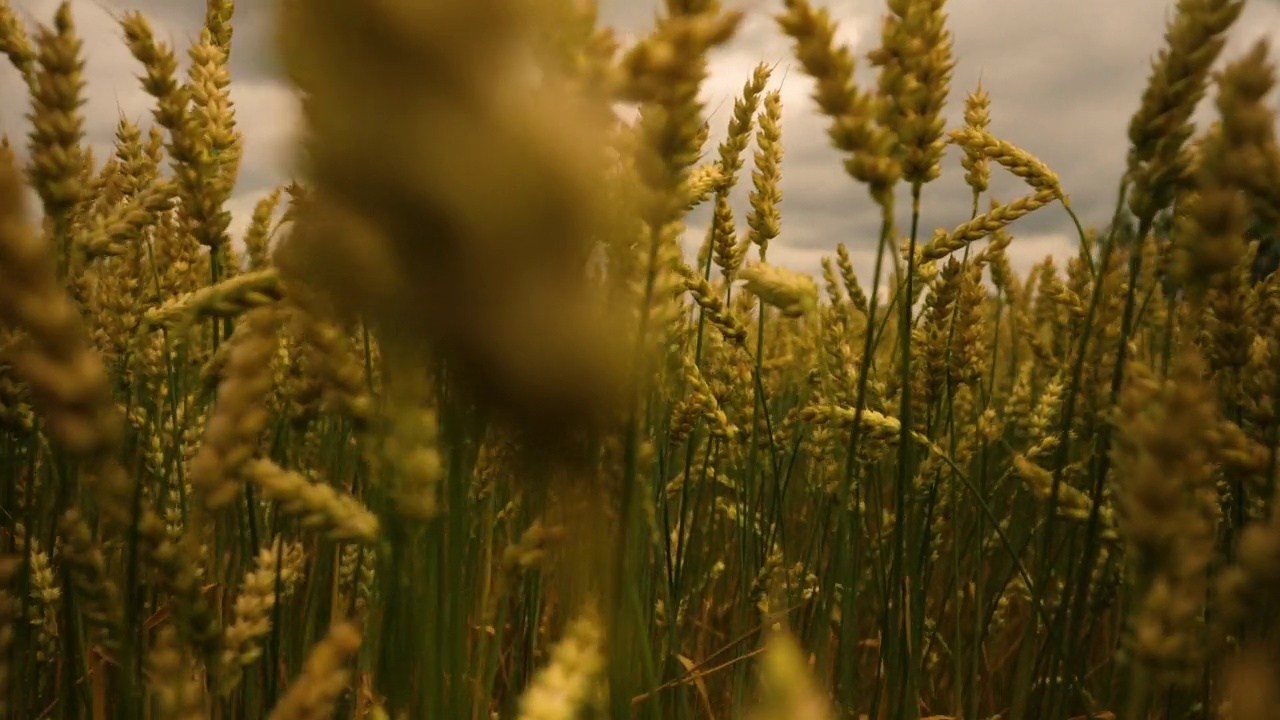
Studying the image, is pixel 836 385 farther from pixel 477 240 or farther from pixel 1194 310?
pixel 477 240

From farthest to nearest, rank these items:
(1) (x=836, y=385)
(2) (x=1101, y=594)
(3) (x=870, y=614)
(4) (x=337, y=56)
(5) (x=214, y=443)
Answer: (3) (x=870, y=614) → (1) (x=836, y=385) → (2) (x=1101, y=594) → (5) (x=214, y=443) → (4) (x=337, y=56)

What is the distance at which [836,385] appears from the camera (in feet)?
6.41

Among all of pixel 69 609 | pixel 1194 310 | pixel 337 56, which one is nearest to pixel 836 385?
pixel 1194 310

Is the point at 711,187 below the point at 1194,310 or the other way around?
the other way around

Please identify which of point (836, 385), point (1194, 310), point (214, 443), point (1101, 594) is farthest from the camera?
point (836, 385)

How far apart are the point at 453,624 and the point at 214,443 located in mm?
208

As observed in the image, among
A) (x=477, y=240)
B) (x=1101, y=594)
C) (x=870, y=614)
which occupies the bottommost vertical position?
(x=870, y=614)

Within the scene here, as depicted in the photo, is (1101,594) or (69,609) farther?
(1101,594)

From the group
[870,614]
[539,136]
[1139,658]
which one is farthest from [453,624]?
[870,614]

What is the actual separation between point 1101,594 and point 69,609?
119cm

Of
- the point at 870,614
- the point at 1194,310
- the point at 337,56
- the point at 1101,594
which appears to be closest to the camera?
the point at 337,56

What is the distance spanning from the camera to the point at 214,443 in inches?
25.0

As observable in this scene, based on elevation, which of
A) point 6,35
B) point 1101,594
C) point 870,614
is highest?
point 6,35

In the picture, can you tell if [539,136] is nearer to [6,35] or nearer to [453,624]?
[453,624]
